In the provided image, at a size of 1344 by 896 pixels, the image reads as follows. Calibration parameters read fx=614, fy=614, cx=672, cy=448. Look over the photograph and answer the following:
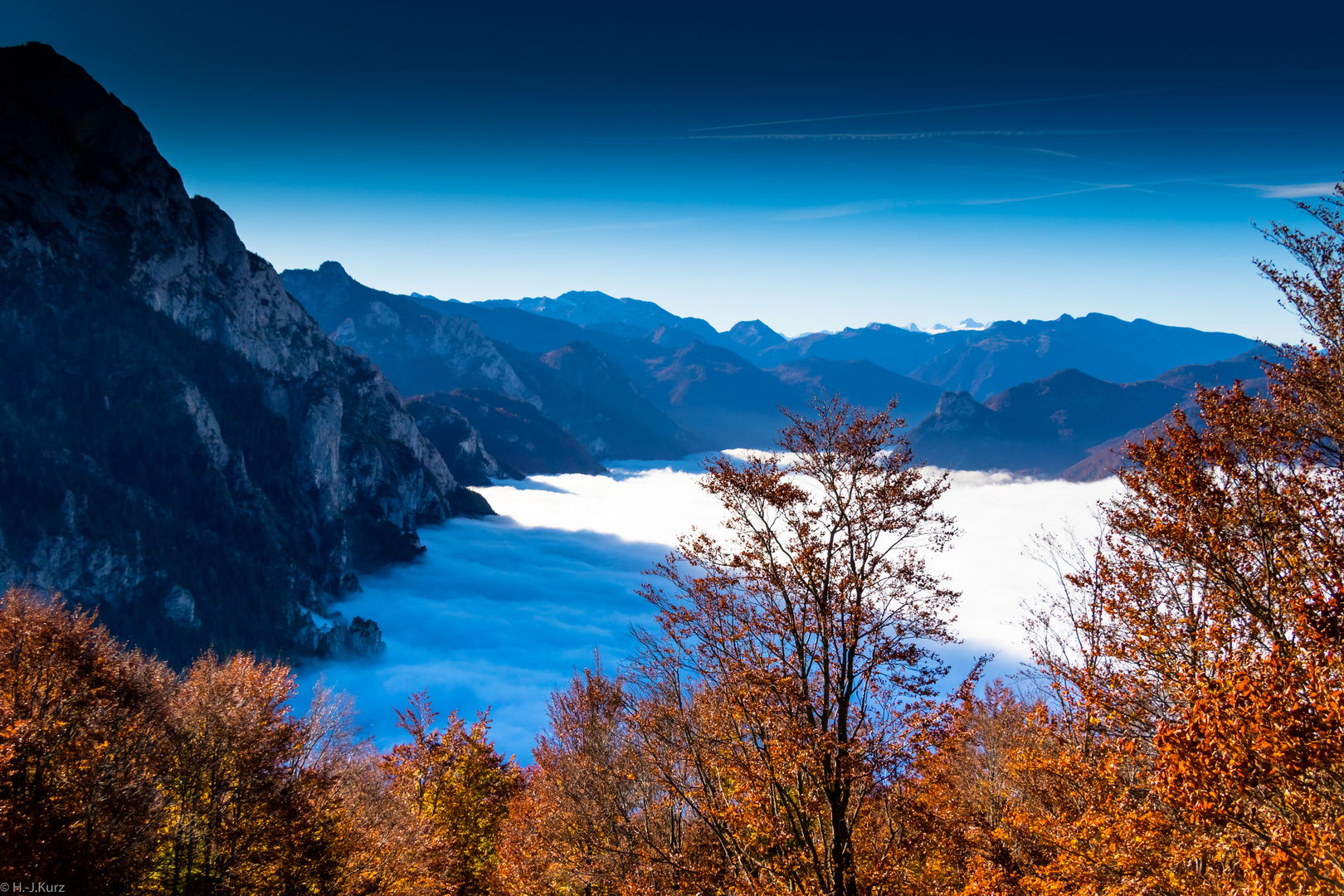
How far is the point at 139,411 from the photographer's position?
5950 inches

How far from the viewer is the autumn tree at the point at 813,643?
13.0 meters

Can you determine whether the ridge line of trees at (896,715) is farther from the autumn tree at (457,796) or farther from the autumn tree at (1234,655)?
the autumn tree at (457,796)

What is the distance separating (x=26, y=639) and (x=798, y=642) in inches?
1124

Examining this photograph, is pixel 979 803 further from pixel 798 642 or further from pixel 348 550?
pixel 348 550

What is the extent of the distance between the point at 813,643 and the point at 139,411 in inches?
7572

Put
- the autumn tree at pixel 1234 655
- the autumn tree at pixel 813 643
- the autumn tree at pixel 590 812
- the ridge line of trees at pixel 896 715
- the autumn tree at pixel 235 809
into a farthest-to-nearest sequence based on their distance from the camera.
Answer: the autumn tree at pixel 590 812 < the autumn tree at pixel 235 809 < the autumn tree at pixel 813 643 < the ridge line of trees at pixel 896 715 < the autumn tree at pixel 1234 655

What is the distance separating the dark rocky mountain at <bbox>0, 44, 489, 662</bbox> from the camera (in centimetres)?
13275

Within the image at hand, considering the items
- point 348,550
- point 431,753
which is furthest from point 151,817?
point 348,550

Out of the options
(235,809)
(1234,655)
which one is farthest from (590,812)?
(1234,655)

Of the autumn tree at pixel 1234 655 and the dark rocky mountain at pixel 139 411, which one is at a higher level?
the dark rocky mountain at pixel 139 411

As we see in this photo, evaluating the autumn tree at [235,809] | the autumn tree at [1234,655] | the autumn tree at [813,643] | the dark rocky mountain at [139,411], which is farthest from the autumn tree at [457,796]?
the dark rocky mountain at [139,411]

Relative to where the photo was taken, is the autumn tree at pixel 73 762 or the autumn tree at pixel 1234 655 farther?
the autumn tree at pixel 73 762

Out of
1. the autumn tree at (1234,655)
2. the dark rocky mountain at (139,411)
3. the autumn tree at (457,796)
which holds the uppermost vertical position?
the dark rocky mountain at (139,411)

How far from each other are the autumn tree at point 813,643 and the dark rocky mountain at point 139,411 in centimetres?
16279
